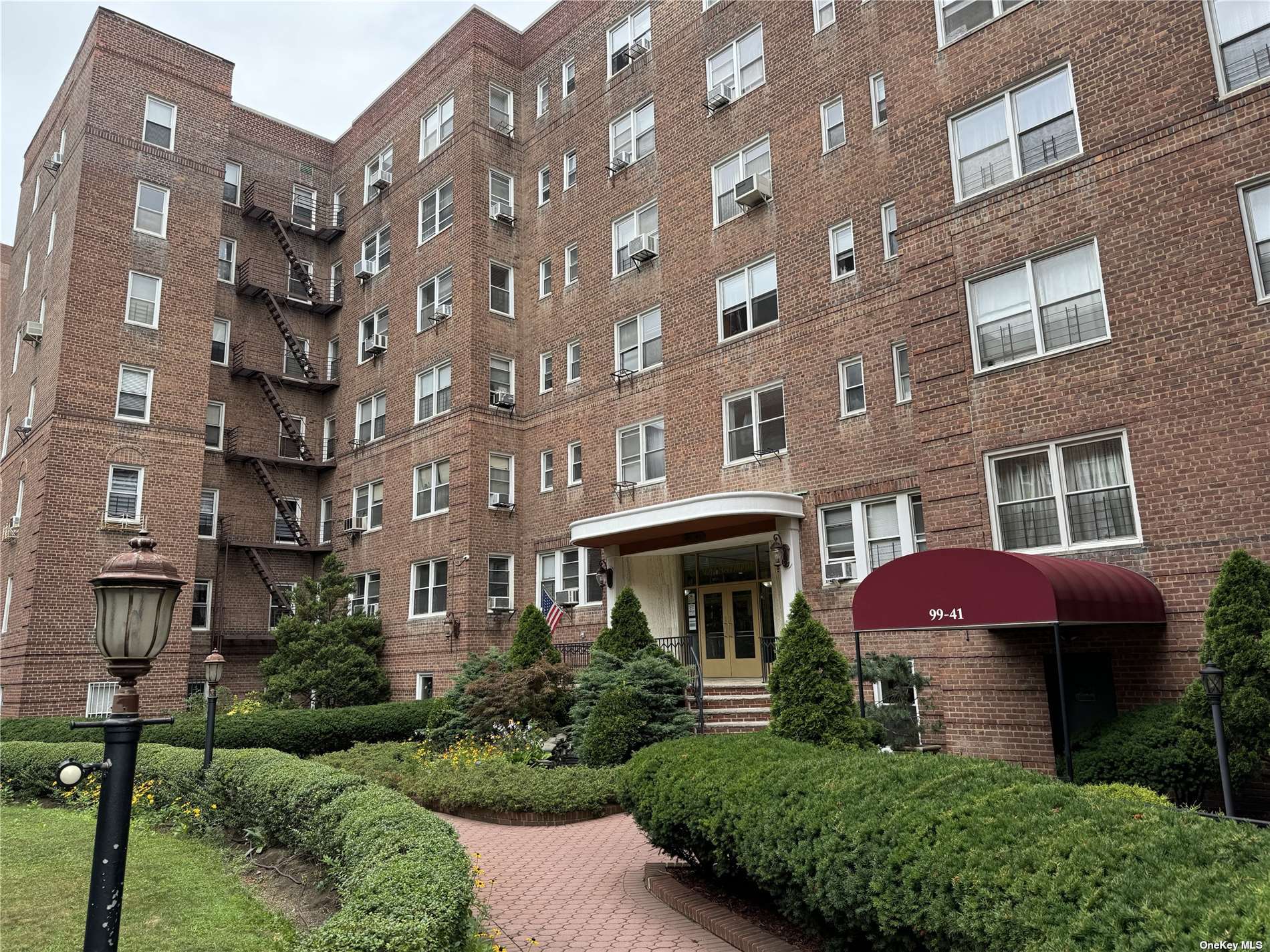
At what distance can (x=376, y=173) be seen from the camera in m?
30.2

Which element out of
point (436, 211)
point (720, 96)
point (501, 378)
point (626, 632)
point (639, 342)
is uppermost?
point (436, 211)

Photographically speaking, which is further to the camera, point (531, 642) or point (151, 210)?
point (151, 210)

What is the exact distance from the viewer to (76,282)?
2384 cm

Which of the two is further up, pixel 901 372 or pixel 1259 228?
pixel 901 372

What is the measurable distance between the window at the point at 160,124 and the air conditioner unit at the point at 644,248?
15183mm

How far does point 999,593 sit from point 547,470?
51.3 feet

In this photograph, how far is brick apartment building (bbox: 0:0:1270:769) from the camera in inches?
428

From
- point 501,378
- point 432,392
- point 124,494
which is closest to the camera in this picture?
point 124,494

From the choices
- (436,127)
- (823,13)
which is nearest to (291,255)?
(436,127)

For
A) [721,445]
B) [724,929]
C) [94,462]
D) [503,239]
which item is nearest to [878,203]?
[721,445]

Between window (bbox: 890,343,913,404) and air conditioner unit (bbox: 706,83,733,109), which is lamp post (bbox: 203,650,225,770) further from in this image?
air conditioner unit (bbox: 706,83,733,109)

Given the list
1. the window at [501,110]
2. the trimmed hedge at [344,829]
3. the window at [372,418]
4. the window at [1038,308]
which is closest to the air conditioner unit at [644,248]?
the window at [501,110]

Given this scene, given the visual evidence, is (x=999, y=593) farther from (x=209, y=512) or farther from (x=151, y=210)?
(x=151, y=210)

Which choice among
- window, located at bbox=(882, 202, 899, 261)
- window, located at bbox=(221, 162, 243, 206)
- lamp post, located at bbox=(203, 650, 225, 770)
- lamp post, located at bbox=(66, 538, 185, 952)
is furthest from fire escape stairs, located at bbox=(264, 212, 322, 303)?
lamp post, located at bbox=(66, 538, 185, 952)
